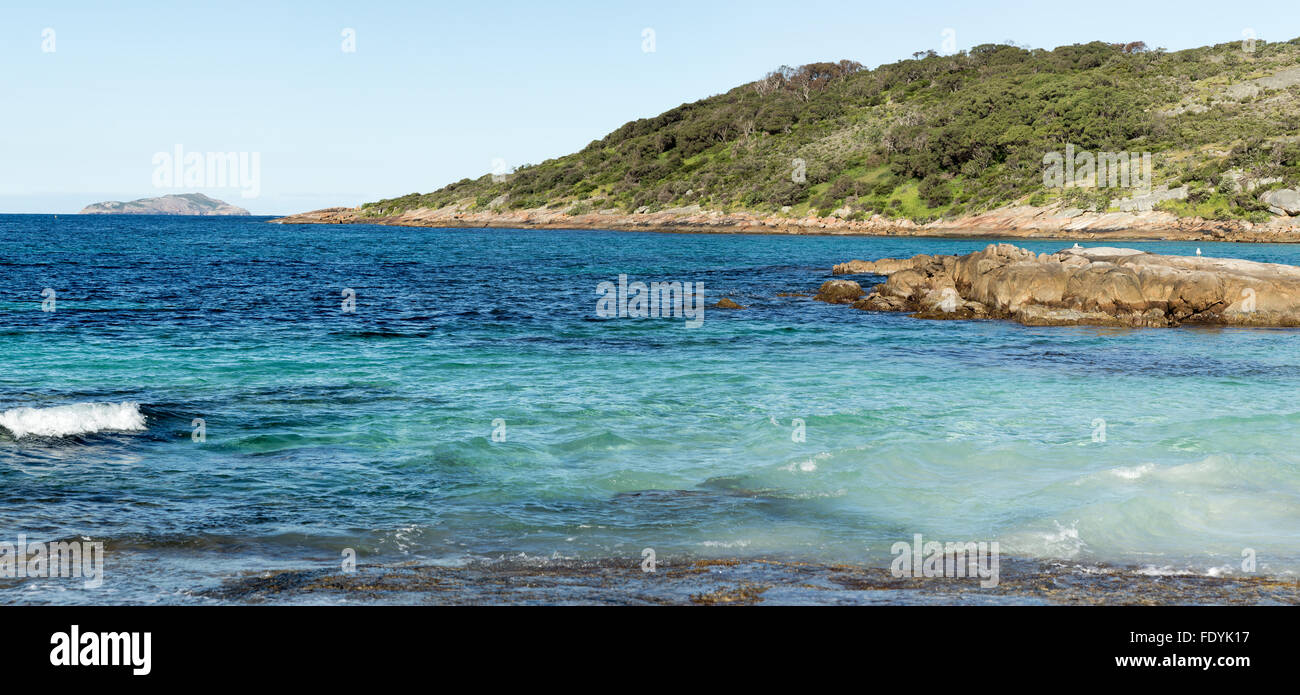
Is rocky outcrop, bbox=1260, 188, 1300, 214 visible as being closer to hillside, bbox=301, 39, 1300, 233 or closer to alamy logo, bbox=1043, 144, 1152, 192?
hillside, bbox=301, 39, 1300, 233

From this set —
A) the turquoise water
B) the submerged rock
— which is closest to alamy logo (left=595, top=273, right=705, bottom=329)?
the turquoise water

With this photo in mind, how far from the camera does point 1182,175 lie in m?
88.8

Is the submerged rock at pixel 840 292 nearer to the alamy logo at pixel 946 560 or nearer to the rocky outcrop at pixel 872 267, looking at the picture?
the rocky outcrop at pixel 872 267

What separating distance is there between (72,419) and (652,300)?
2959cm

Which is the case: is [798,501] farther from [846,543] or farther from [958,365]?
[958,365]

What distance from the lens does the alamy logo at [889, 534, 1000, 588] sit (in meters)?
9.26

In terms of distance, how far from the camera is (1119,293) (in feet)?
111

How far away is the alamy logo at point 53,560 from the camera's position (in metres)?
8.82

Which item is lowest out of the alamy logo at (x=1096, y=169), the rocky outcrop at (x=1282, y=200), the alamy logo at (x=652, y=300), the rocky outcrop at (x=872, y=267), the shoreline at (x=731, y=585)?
the shoreline at (x=731, y=585)
